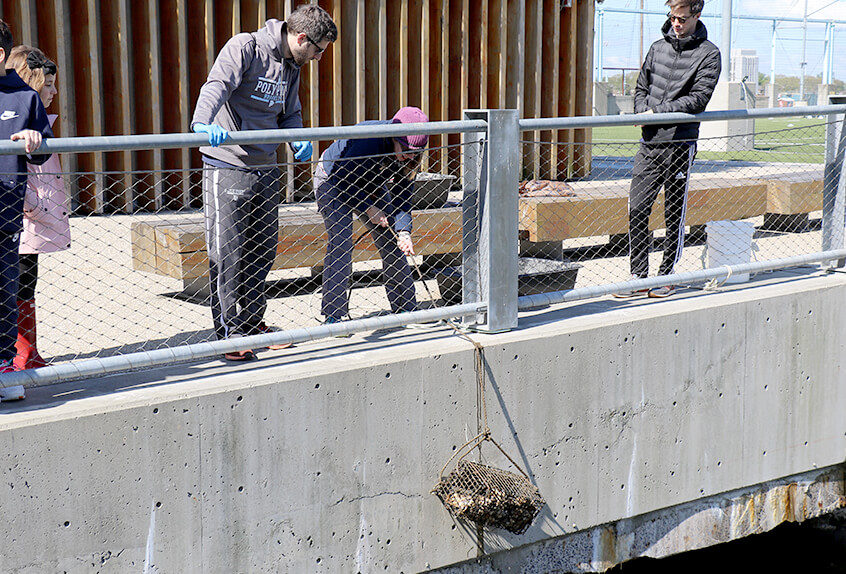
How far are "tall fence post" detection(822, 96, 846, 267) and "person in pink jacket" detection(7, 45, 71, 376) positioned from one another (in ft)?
12.3

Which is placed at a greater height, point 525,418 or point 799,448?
point 525,418

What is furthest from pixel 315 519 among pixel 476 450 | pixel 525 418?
pixel 525 418

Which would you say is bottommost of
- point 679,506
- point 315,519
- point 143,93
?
point 679,506

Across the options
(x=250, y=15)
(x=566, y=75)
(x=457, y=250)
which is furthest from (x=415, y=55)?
(x=457, y=250)

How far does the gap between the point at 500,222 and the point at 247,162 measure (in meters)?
1.09

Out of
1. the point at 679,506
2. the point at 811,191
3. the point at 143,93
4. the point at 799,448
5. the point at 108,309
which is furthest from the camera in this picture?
the point at 143,93

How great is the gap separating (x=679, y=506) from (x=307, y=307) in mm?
2272

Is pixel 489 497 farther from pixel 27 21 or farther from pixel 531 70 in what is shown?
pixel 531 70

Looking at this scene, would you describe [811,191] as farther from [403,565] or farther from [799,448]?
[403,565]

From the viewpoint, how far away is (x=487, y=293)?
3.95 metres

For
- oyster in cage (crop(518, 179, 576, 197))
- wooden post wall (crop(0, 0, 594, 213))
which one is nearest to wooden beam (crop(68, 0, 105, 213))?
wooden post wall (crop(0, 0, 594, 213))

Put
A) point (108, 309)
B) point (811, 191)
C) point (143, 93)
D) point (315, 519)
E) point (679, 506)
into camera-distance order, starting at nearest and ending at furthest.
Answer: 1. point (315, 519)
2. point (679, 506)
3. point (108, 309)
4. point (811, 191)
5. point (143, 93)

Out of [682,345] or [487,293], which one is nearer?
[487,293]

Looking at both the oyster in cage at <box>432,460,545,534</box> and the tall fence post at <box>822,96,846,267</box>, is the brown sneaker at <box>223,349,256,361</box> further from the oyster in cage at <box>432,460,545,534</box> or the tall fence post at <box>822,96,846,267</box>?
the tall fence post at <box>822,96,846,267</box>
